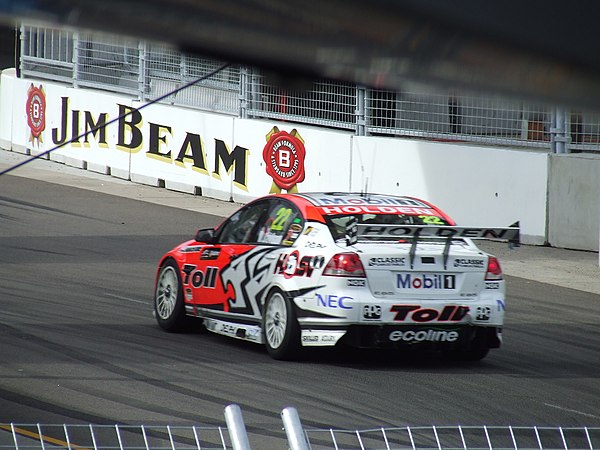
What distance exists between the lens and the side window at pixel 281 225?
10.7m

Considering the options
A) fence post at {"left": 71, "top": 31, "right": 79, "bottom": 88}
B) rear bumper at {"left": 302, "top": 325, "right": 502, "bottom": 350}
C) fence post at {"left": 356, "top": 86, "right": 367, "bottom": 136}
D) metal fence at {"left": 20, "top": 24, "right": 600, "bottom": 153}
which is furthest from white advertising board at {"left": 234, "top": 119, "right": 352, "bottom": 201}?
rear bumper at {"left": 302, "top": 325, "right": 502, "bottom": 350}

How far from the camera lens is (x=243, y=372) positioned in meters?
10.0

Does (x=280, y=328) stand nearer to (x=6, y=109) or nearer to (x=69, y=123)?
(x=69, y=123)

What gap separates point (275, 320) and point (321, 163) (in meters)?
13.3

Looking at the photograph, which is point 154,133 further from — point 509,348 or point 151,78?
point 509,348

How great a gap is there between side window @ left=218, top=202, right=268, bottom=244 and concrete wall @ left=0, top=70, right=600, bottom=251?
9.29 metres

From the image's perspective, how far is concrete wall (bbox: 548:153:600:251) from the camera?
1952 centimetres

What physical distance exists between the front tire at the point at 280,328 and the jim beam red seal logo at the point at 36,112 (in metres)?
21.9

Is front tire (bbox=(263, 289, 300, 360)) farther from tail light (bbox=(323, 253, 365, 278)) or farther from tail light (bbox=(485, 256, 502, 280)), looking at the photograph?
tail light (bbox=(485, 256, 502, 280))

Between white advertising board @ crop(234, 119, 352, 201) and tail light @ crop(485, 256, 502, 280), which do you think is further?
white advertising board @ crop(234, 119, 352, 201)

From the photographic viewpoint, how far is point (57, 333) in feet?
38.1

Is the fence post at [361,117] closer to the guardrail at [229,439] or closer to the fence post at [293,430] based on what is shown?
the guardrail at [229,439]

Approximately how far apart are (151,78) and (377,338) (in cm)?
1941

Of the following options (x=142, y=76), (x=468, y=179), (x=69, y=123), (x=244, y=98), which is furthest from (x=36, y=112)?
(x=468, y=179)
